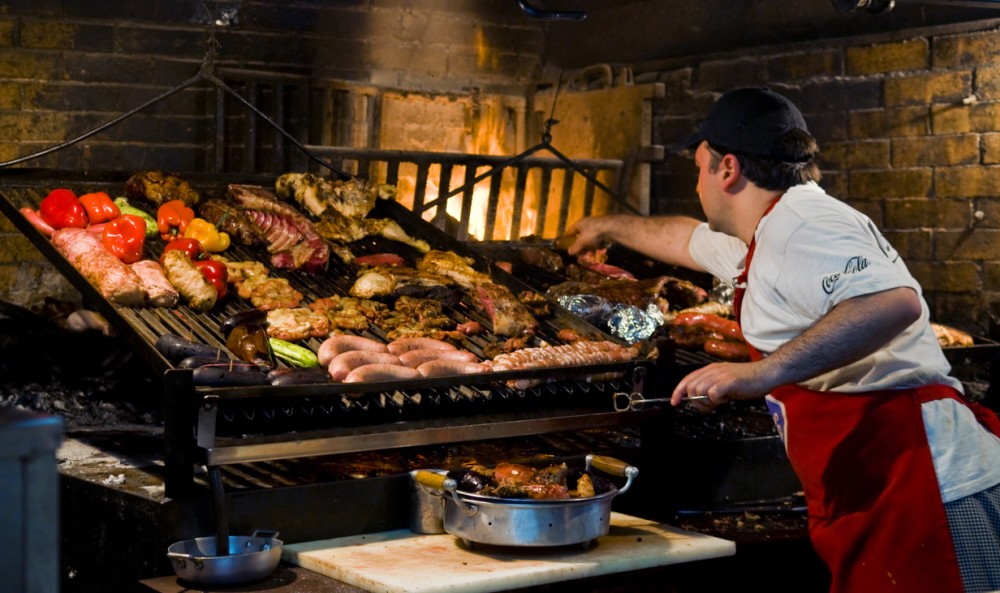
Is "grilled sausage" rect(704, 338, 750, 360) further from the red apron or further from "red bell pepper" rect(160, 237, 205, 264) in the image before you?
"red bell pepper" rect(160, 237, 205, 264)

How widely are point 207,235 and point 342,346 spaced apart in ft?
4.55

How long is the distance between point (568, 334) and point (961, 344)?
246cm

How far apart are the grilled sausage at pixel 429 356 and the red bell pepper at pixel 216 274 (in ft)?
3.38

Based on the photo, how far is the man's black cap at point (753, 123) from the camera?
4297 mm

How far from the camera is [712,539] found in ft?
14.3

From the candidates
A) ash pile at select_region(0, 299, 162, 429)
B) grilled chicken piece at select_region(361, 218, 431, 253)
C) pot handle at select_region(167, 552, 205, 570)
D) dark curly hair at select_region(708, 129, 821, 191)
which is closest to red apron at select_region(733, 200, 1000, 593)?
dark curly hair at select_region(708, 129, 821, 191)

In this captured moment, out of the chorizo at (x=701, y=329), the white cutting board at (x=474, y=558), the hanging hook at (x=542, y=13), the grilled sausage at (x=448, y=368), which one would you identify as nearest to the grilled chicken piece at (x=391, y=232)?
the chorizo at (x=701, y=329)

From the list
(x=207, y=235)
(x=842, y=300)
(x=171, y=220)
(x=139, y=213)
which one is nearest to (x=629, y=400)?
(x=842, y=300)

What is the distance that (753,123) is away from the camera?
4312mm

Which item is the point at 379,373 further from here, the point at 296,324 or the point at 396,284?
the point at 396,284

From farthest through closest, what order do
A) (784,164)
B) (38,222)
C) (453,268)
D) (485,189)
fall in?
(485,189) < (453,268) < (38,222) < (784,164)

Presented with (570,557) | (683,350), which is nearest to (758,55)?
(683,350)

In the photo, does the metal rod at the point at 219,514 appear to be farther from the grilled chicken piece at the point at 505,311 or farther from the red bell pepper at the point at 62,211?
the red bell pepper at the point at 62,211

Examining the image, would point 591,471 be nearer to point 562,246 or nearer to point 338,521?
point 338,521
